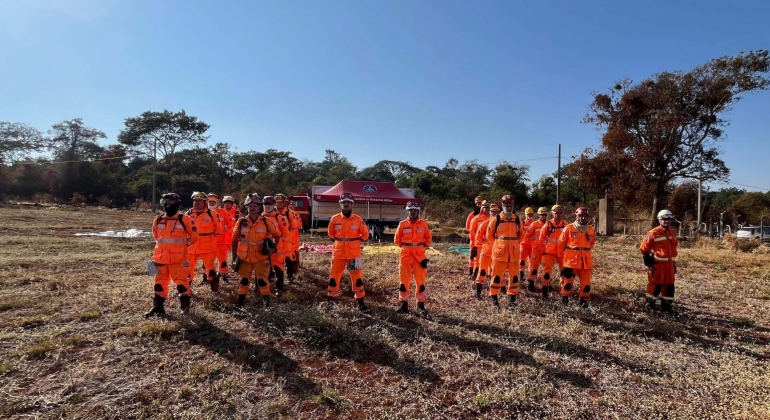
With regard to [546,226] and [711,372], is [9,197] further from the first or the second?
[711,372]

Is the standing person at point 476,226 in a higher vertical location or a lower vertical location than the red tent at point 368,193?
lower

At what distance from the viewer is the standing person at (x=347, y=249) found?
6.15 metres

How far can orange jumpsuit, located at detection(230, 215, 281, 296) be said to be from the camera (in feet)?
19.8

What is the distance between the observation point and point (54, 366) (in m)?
4.00

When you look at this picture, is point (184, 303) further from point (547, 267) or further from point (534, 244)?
point (534, 244)

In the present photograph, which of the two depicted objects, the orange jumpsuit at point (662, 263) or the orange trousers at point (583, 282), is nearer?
the orange jumpsuit at point (662, 263)

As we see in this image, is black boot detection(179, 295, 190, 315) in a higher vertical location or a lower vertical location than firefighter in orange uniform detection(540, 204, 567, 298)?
lower

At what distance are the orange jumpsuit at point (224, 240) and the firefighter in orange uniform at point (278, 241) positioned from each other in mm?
941

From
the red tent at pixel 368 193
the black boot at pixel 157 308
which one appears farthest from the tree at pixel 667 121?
the black boot at pixel 157 308

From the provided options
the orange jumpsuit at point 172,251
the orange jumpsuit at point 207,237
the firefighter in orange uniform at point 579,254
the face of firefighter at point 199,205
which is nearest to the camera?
the orange jumpsuit at point 172,251

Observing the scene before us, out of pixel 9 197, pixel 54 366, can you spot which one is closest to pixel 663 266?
pixel 54 366

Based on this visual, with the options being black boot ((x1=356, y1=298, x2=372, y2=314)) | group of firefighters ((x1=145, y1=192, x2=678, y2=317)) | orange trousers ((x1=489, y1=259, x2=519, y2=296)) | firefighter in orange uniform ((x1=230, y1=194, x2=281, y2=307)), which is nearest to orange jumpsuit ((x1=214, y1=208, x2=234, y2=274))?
group of firefighters ((x1=145, y1=192, x2=678, y2=317))

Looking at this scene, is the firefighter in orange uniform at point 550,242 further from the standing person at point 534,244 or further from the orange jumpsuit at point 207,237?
the orange jumpsuit at point 207,237

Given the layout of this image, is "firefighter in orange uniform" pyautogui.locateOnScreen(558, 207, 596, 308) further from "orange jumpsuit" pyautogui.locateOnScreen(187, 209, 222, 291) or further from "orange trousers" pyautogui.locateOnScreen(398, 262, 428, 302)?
"orange jumpsuit" pyautogui.locateOnScreen(187, 209, 222, 291)
